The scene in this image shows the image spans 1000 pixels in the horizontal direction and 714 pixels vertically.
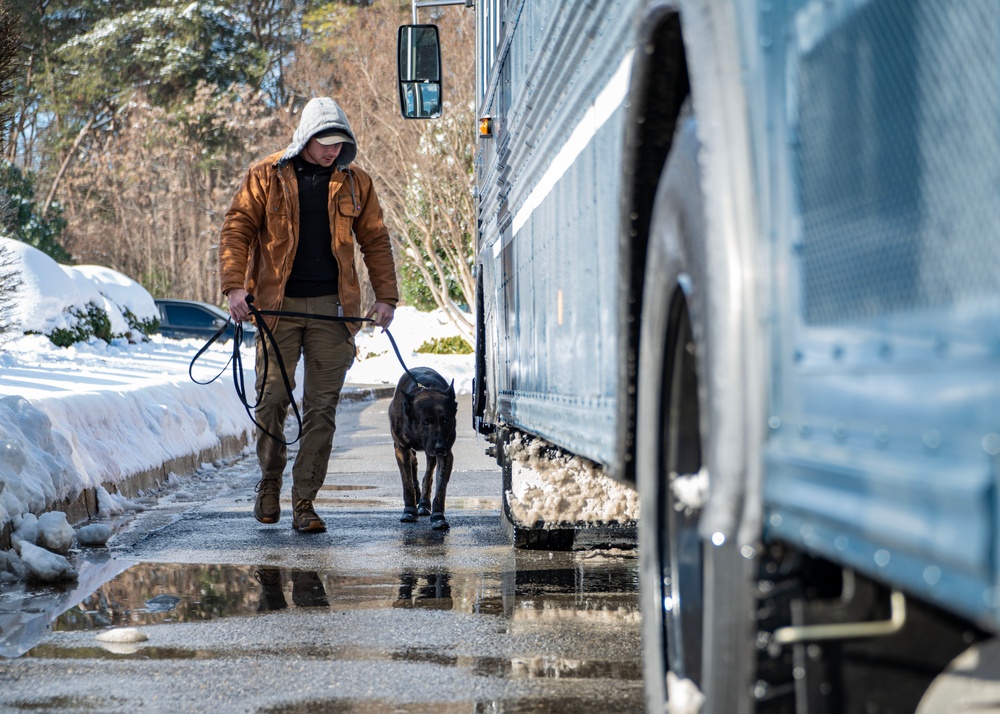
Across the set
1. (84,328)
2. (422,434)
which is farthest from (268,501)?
(84,328)

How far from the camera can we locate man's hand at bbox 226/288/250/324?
24.3 feet

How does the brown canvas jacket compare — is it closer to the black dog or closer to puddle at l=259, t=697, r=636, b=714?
the black dog

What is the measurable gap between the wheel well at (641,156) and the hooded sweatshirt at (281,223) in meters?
4.94

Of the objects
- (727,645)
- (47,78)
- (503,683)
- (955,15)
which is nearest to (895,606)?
(727,645)

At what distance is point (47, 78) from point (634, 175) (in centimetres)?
3892

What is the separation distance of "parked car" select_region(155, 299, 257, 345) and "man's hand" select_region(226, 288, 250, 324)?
23.5m

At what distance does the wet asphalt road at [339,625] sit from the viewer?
13.2 ft

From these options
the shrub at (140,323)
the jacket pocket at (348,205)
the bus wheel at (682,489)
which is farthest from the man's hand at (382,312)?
the shrub at (140,323)

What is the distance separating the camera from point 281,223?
768cm

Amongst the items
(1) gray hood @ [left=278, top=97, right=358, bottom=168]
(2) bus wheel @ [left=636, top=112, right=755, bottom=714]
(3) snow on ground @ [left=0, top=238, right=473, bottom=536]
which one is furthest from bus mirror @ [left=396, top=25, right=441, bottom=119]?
(2) bus wheel @ [left=636, top=112, right=755, bottom=714]

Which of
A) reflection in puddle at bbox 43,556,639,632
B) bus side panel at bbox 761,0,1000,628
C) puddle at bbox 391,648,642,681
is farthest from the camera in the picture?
reflection in puddle at bbox 43,556,639,632

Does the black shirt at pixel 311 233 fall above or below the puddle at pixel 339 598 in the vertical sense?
above

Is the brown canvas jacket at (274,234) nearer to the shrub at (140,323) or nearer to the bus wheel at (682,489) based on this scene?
the bus wheel at (682,489)

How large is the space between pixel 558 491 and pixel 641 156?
130 inches
